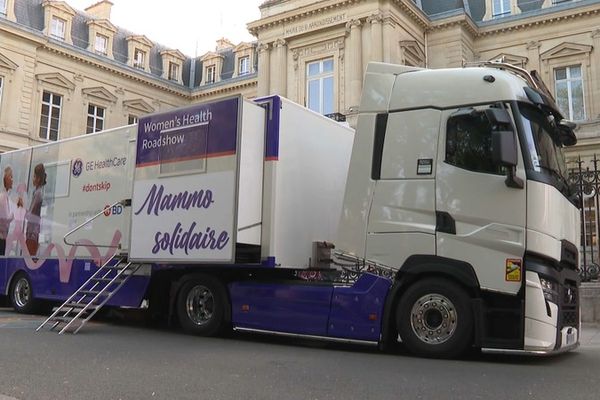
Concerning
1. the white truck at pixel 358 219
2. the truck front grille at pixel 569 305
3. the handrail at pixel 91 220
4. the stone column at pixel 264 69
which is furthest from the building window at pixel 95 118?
the truck front grille at pixel 569 305

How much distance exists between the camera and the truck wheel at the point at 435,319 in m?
6.59

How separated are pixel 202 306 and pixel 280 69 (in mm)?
23772

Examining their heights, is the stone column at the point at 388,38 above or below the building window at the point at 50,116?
above

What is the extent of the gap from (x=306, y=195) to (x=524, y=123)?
334cm

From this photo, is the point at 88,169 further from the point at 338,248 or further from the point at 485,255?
the point at 485,255

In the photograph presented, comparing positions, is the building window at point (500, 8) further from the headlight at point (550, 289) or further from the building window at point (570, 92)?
the headlight at point (550, 289)

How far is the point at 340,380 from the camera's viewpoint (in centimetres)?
→ 550

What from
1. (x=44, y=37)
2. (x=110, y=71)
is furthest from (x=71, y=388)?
(x=110, y=71)

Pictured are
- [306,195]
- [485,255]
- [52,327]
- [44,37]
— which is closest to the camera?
[485,255]

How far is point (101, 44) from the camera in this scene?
127 ft

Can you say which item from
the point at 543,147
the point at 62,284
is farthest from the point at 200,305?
the point at 543,147

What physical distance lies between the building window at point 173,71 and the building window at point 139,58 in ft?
7.80

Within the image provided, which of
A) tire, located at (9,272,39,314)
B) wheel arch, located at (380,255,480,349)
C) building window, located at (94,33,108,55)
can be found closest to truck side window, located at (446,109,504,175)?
wheel arch, located at (380,255,480,349)

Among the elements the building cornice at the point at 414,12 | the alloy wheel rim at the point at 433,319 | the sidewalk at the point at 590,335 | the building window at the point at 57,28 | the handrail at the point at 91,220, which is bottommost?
the sidewalk at the point at 590,335
